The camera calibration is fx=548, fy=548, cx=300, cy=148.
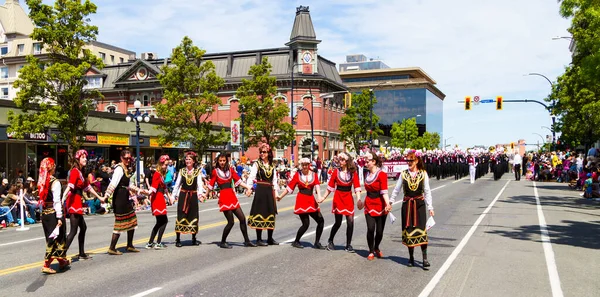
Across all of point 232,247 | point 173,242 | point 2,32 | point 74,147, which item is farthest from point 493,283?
point 2,32

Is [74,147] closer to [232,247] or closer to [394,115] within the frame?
[232,247]

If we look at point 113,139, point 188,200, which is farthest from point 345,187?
point 113,139

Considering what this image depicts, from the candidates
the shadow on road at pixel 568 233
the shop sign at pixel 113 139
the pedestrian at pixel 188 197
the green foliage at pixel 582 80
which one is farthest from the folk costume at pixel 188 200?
the shop sign at pixel 113 139

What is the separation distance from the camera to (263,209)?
1091cm

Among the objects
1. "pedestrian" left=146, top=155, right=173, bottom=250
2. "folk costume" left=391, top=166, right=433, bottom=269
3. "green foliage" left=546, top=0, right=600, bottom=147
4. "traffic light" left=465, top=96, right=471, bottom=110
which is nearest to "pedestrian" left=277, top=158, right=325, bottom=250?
"folk costume" left=391, top=166, right=433, bottom=269

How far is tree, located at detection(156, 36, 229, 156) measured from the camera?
36062 millimetres

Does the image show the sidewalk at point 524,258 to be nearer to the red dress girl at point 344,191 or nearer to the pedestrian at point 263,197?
the red dress girl at point 344,191

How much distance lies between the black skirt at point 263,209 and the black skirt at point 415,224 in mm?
3016

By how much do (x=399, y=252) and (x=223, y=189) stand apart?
12.0 ft

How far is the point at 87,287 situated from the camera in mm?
7559

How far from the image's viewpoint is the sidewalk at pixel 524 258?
24.7 ft

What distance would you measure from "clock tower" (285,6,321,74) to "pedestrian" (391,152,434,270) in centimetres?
5838

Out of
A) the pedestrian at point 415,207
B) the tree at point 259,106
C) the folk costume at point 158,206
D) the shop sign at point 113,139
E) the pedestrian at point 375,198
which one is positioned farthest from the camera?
the tree at point 259,106

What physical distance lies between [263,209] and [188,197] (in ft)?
4.97
